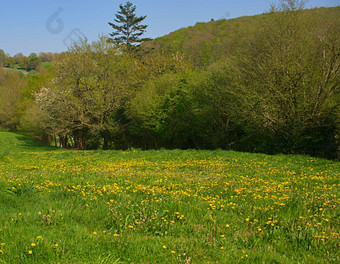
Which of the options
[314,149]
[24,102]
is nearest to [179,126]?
[314,149]

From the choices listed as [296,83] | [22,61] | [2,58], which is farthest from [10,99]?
[296,83]

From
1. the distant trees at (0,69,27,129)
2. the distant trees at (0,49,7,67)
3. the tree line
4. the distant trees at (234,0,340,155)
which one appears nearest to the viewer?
the distant trees at (234,0,340,155)

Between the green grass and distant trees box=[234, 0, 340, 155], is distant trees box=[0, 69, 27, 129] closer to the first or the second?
distant trees box=[234, 0, 340, 155]

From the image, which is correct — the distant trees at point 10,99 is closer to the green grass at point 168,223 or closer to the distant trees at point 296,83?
the distant trees at point 296,83

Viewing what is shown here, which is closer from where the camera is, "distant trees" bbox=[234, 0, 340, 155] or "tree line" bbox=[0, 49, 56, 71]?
"distant trees" bbox=[234, 0, 340, 155]

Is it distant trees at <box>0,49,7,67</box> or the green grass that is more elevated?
distant trees at <box>0,49,7,67</box>

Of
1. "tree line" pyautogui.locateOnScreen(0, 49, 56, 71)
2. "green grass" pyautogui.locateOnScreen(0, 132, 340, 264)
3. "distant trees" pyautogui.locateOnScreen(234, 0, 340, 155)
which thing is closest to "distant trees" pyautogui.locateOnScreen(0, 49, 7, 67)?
"tree line" pyautogui.locateOnScreen(0, 49, 56, 71)

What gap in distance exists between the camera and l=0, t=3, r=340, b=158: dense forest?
1709 cm

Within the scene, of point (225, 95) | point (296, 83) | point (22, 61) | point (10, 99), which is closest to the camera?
point (296, 83)

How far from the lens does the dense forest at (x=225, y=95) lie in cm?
1709

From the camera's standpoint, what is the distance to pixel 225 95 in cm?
2134

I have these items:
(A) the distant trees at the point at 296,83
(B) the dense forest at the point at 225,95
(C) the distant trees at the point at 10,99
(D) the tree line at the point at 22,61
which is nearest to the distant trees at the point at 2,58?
(D) the tree line at the point at 22,61

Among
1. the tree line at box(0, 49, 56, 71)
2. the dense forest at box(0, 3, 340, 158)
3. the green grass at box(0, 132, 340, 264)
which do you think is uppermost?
the tree line at box(0, 49, 56, 71)

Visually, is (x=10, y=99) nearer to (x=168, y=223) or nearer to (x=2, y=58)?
(x=2, y=58)
